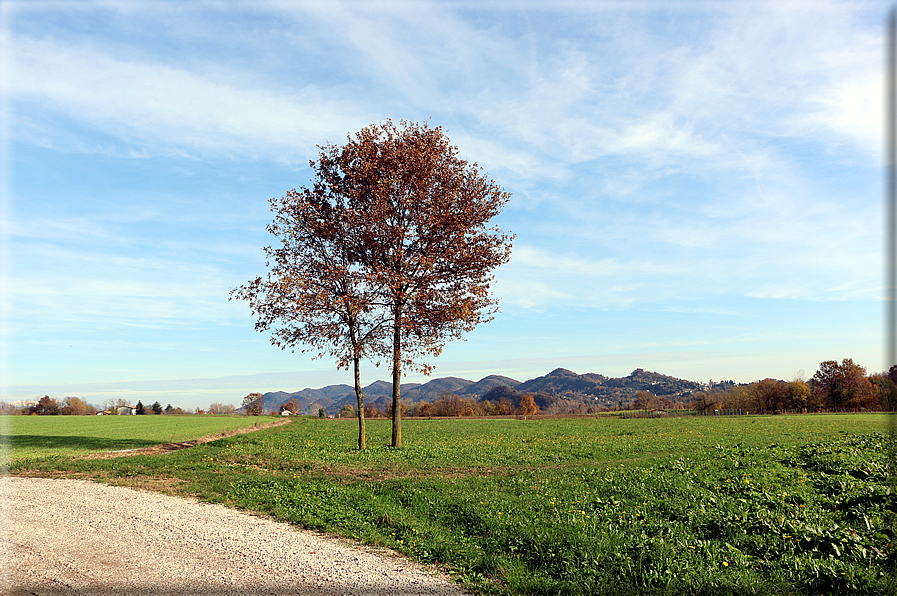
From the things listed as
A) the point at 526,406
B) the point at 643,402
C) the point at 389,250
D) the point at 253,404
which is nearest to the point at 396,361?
the point at 389,250

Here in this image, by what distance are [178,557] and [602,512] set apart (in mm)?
9239

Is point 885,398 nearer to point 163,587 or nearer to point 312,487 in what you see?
point 163,587

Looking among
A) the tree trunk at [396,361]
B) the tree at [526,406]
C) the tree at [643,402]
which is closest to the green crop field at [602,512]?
the tree trunk at [396,361]

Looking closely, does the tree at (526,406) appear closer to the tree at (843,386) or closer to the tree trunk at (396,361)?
the tree at (843,386)

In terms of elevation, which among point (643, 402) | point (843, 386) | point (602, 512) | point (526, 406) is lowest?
point (526, 406)

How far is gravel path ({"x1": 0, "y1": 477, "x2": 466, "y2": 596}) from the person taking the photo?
25.8ft

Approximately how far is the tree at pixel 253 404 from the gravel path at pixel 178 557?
331ft

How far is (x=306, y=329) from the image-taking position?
27.1 meters

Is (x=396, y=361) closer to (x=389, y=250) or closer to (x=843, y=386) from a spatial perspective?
(x=389, y=250)

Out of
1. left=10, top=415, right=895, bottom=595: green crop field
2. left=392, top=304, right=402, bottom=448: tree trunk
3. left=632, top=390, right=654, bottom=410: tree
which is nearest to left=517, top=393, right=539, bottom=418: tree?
left=632, top=390, right=654, bottom=410: tree

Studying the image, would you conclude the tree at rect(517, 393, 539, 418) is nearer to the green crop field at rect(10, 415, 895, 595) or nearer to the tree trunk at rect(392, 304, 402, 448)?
the tree trunk at rect(392, 304, 402, 448)

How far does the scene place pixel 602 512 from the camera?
464 inches

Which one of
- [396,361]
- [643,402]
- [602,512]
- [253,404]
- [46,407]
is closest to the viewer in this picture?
[602,512]

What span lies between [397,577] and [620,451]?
69.9 ft
